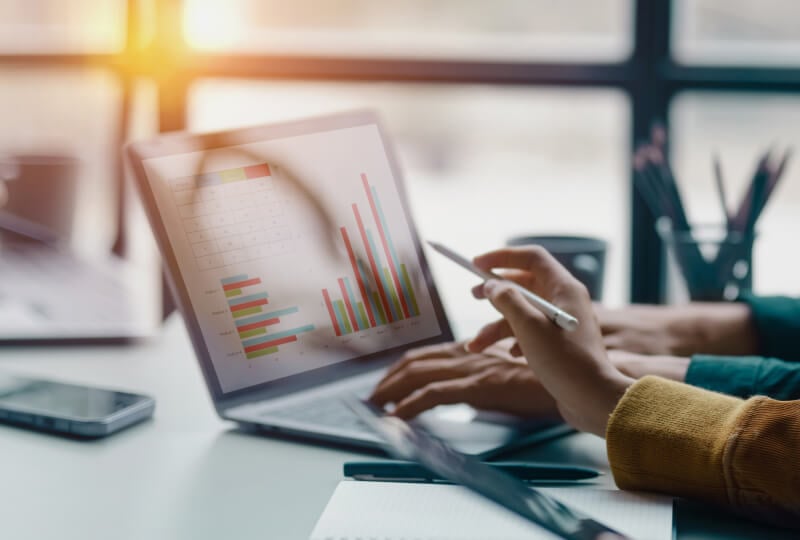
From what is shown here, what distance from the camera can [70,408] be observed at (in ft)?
2.81


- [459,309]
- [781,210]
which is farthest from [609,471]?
[781,210]

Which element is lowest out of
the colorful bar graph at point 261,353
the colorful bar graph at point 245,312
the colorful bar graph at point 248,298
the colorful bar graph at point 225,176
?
the colorful bar graph at point 261,353

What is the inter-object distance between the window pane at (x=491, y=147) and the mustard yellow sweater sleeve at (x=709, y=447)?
1.94ft

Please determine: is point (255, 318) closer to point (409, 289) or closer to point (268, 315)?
point (268, 315)

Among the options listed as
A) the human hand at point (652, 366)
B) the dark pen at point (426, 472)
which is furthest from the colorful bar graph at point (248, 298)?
the human hand at point (652, 366)

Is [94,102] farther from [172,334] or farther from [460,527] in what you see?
[460,527]

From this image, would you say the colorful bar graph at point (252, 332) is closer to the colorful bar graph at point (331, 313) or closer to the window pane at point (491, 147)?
the colorful bar graph at point (331, 313)

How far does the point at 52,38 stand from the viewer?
1560 millimetres

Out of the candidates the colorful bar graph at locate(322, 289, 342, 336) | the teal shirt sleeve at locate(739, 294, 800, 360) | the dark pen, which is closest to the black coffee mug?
the teal shirt sleeve at locate(739, 294, 800, 360)

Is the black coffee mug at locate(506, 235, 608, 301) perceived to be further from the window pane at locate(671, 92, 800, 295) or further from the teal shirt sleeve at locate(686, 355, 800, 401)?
the window pane at locate(671, 92, 800, 295)

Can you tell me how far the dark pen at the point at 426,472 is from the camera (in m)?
0.70

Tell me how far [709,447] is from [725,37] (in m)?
1.07

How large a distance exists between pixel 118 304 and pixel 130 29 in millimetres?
483

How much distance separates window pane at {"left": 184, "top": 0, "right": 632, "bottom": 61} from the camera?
1533mm
